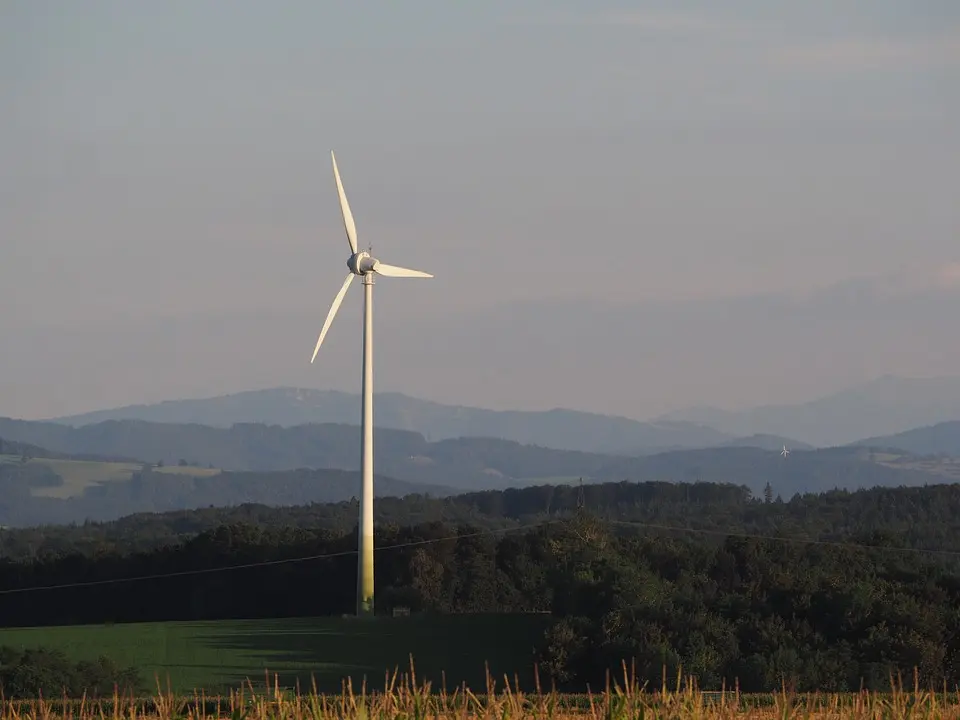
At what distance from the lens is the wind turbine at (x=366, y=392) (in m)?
70.1

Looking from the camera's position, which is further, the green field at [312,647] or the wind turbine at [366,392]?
the wind turbine at [366,392]

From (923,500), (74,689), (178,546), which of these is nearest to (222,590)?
(178,546)

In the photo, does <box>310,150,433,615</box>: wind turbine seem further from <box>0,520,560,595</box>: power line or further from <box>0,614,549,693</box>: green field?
<box>0,520,560,595</box>: power line

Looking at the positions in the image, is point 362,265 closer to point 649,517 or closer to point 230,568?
point 230,568

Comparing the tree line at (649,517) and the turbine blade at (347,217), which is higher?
the turbine blade at (347,217)

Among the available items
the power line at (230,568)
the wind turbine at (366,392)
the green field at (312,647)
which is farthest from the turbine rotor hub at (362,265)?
the power line at (230,568)

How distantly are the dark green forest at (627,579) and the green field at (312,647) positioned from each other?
2.91 m

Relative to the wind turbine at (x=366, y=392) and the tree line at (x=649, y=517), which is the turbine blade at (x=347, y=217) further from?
the tree line at (x=649, y=517)

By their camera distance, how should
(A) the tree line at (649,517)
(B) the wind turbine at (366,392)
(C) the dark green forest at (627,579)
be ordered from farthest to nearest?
(A) the tree line at (649,517) < (B) the wind turbine at (366,392) < (C) the dark green forest at (627,579)

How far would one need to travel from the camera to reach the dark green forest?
53469mm

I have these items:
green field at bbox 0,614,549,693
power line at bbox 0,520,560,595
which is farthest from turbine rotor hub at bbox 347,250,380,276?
power line at bbox 0,520,560,595

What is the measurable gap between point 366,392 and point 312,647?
40.2 feet

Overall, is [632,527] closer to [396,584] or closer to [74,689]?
[396,584]

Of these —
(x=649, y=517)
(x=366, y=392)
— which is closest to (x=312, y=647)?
(x=366, y=392)
